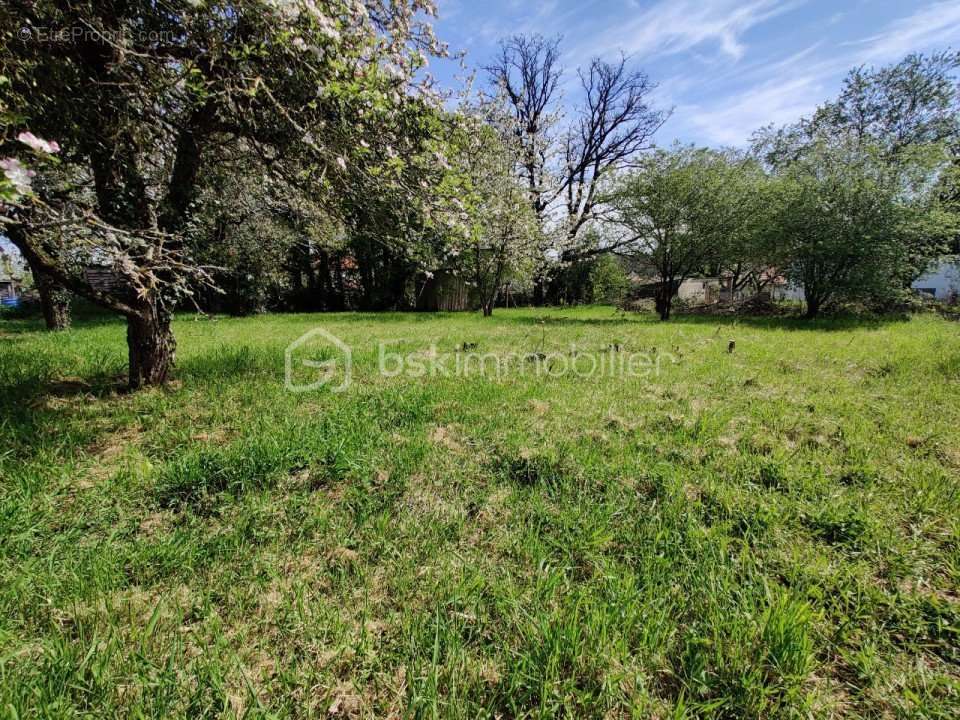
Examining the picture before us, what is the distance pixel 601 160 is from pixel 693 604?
31.3 m

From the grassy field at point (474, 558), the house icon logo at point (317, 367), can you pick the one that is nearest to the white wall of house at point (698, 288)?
the grassy field at point (474, 558)

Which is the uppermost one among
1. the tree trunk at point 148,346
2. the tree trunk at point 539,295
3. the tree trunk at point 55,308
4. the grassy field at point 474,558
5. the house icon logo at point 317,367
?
the tree trunk at point 539,295

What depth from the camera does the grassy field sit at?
4.52ft

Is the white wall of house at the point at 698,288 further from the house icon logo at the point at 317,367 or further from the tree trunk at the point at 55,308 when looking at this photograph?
the tree trunk at the point at 55,308

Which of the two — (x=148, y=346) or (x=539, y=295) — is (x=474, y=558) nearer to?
(x=148, y=346)

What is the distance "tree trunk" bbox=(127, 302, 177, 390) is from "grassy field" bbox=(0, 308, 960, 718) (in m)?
0.42

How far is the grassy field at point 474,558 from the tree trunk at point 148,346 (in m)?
0.42

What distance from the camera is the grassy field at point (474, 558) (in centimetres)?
138

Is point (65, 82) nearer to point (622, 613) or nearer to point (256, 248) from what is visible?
point (622, 613)

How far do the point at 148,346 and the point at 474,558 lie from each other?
4.59 m

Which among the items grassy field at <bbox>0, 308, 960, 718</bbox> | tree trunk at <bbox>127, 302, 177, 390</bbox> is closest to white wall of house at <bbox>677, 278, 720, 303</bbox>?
grassy field at <bbox>0, 308, 960, 718</bbox>

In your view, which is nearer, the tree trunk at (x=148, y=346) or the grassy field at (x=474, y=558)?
the grassy field at (x=474, y=558)

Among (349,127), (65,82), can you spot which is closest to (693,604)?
(349,127)

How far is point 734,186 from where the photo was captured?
1259 cm
